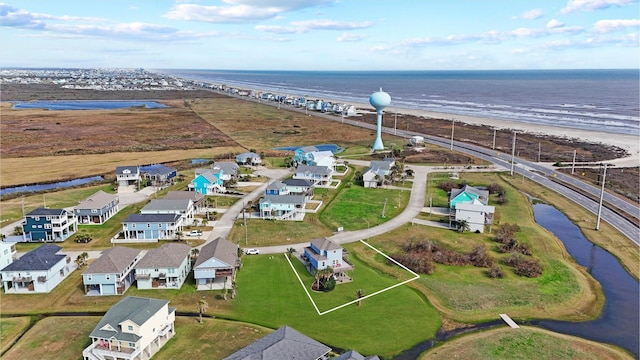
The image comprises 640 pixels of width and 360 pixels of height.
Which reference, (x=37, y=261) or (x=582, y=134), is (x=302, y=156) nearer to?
(x=37, y=261)

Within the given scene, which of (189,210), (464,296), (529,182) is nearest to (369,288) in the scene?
(464,296)

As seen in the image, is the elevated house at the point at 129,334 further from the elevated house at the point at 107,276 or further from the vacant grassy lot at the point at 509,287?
the vacant grassy lot at the point at 509,287

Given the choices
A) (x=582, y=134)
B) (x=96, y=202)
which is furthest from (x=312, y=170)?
(x=582, y=134)

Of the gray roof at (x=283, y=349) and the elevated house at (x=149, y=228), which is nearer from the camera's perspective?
the gray roof at (x=283, y=349)

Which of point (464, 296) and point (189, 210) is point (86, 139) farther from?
point (464, 296)

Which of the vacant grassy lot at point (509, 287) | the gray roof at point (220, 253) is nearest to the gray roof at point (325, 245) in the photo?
the vacant grassy lot at point (509, 287)

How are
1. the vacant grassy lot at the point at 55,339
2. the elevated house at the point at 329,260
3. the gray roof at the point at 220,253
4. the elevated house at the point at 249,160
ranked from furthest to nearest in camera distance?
1. the elevated house at the point at 249,160
2. the elevated house at the point at 329,260
3. the gray roof at the point at 220,253
4. the vacant grassy lot at the point at 55,339
